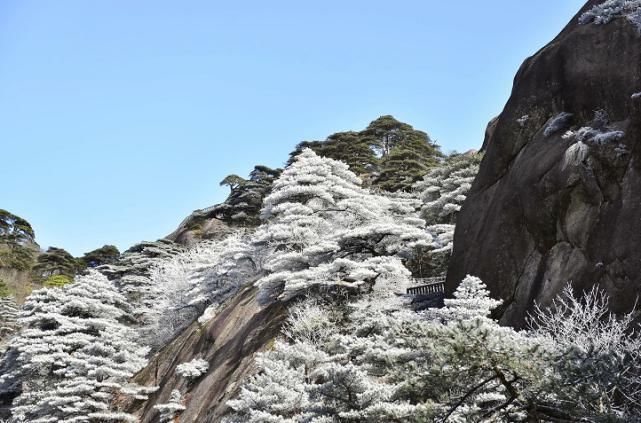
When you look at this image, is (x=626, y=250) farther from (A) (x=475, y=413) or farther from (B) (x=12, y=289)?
(B) (x=12, y=289)

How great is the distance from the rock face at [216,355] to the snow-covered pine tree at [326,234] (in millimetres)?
1817

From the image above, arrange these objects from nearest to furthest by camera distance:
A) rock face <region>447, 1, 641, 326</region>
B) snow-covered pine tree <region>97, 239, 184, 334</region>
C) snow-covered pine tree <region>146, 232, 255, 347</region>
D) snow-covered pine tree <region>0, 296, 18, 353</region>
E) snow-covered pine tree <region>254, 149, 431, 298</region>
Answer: rock face <region>447, 1, 641, 326</region>
snow-covered pine tree <region>254, 149, 431, 298</region>
snow-covered pine tree <region>146, 232, 255, 347</region>
snow-covered pine tree <region>97, 239, 184, 334</region>
snow-covered pine tree <region>0, 296, 18, 353</region>

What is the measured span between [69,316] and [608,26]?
31010mm

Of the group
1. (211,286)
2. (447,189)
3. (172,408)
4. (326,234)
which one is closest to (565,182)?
(326,234)

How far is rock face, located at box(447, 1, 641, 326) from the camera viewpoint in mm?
13367

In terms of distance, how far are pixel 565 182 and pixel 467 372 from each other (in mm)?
7337

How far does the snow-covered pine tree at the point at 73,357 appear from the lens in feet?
87.9

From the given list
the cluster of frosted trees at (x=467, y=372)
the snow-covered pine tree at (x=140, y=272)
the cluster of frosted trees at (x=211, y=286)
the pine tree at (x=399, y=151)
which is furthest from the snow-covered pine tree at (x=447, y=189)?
the snow-covered pine tree at (x=140, y=272)

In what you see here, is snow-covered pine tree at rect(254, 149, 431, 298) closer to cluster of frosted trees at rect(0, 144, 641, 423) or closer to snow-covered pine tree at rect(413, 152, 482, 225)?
cluster of frosted trees at rect(0, 144, 641, 423)

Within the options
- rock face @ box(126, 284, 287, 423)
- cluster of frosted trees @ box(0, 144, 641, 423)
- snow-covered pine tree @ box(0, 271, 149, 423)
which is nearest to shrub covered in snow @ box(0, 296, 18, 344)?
cluster of frosted trees @ box(0, 144, 641, 423)

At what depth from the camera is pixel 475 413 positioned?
10.1m

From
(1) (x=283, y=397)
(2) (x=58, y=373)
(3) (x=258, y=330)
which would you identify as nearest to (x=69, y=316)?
(2) (x=58, y=373)

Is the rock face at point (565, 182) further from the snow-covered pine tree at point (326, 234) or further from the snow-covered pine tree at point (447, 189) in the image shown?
the snow-covered pine tree at point (447, 189)

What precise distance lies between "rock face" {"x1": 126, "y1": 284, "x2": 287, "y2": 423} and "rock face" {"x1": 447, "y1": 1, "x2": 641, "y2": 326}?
8.68 metres
